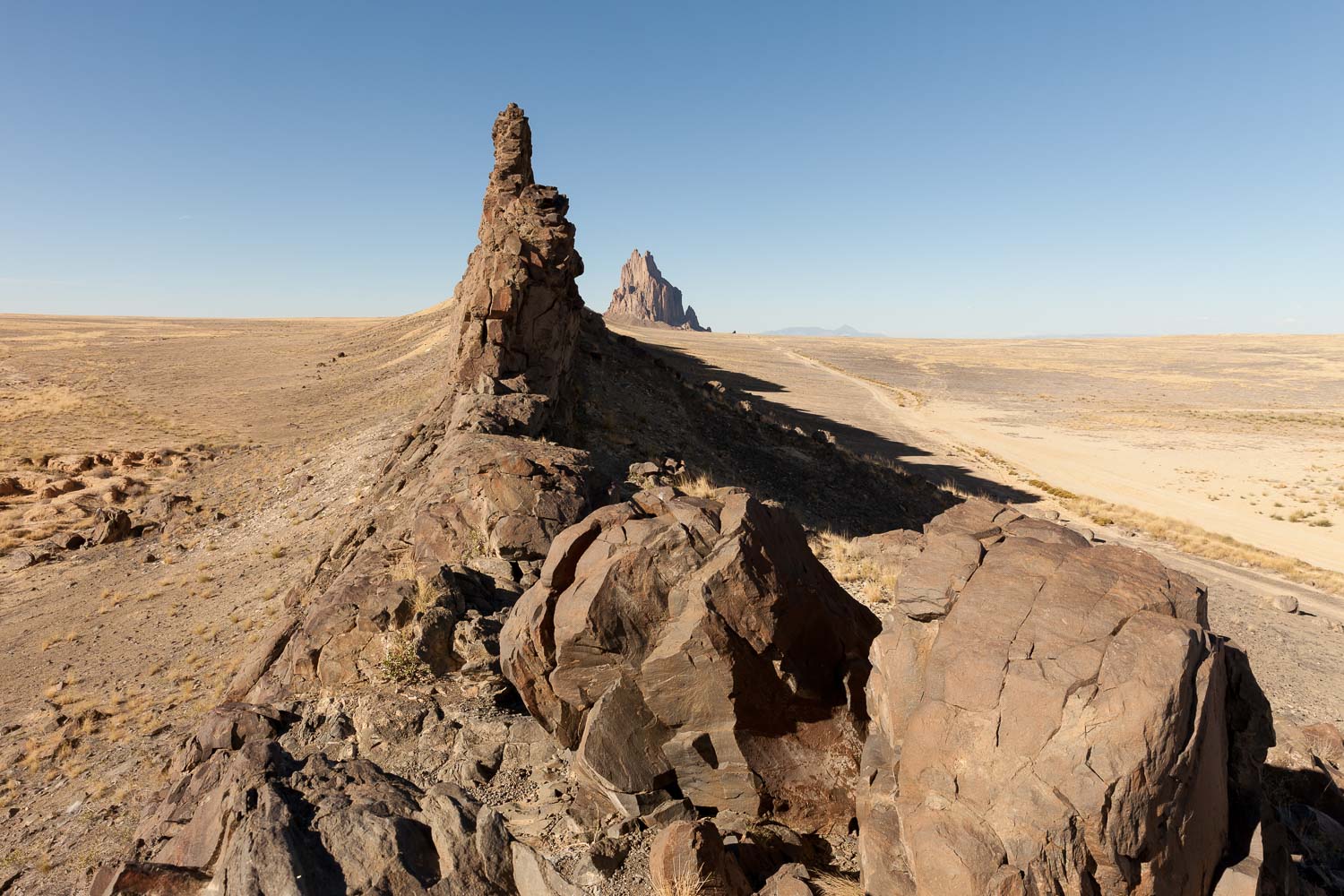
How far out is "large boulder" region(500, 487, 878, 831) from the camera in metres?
6.87

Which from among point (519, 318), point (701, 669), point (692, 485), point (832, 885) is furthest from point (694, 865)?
point (519, 318)

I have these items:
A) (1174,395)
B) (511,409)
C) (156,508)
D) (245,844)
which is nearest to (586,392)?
(511,409)

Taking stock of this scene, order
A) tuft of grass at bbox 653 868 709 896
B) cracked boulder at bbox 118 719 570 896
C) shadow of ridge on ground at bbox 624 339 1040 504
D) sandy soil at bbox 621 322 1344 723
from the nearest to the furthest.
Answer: tuft of grass at bbox 653 868 709 896
cracked boulder at bbox 118 719 570 896
sandy soil at bbox 621 322 1344 723
shadow of ridge on ground at bbox 624 339 1040 504

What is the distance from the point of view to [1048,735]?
5023 millimetres

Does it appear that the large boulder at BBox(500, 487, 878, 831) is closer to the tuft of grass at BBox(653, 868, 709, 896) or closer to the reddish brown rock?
the reddish brown rock

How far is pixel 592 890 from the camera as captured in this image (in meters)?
6.08

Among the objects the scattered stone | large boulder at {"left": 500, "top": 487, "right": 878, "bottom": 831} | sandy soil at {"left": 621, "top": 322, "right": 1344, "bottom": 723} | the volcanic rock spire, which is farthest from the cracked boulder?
the scattered stone

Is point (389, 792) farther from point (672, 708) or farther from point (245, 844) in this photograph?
point (672, 708)

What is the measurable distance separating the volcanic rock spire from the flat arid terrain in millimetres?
144

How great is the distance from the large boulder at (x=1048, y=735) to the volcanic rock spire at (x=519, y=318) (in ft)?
45.7

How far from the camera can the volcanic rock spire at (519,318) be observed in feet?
65.1

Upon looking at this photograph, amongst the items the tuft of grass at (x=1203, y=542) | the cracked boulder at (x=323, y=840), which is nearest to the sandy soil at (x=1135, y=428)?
the tuft of grass at (x=1203, y=542)

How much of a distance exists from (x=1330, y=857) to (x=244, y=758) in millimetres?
12472

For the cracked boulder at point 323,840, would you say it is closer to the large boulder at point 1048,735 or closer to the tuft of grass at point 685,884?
the tuft of grass at point 685,884
